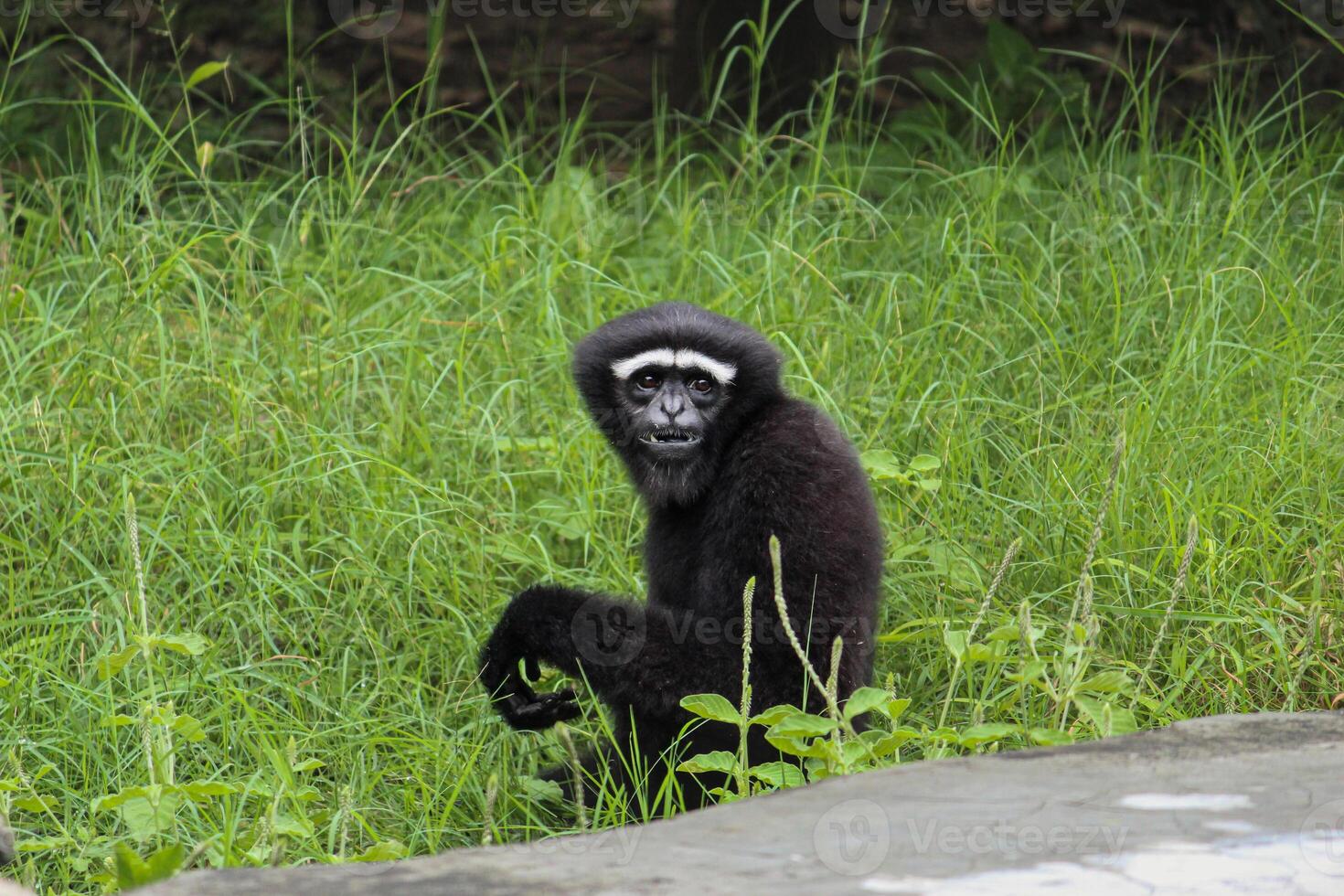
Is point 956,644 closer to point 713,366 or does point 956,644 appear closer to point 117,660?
point 713,366

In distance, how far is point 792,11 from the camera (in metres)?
7.23

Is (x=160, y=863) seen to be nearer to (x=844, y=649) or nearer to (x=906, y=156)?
(x=844, y=649)

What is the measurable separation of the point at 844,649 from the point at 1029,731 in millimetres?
452

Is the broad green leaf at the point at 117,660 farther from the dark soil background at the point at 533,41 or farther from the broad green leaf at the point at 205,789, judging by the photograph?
the dark soil background at the point at 533,41

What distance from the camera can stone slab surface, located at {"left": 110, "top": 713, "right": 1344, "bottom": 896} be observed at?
2.06 meters

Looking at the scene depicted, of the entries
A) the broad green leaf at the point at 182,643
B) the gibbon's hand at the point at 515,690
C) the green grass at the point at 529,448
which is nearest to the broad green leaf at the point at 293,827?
the green grass at the point at 529,448

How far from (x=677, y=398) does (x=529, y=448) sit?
4.07 feet

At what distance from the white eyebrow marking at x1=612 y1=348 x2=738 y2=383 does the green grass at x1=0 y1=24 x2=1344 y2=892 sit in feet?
2.59

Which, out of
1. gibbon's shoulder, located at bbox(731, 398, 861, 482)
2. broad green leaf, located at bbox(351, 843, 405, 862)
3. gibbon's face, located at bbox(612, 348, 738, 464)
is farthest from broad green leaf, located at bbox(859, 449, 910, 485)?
broad green leaf, located at bbox(351, 843, 405, 862)

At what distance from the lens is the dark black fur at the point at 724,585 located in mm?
3244

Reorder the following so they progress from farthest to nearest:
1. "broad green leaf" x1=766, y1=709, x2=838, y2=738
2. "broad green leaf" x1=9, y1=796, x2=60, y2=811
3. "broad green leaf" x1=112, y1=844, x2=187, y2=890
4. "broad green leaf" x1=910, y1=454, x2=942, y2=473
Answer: "broad green leaf" x1=910, y1=454, x2=942, y2=473 → "broad green leaf" x1=9, y1=796, x2=60, y2=811 → "broad green leaf" x1=766, y1=709, x2=838, y2=738 → "broad green leaf" x1=112, y1=844, x2=187, y2=890

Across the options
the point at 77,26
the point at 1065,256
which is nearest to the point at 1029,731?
the point at 1065,256

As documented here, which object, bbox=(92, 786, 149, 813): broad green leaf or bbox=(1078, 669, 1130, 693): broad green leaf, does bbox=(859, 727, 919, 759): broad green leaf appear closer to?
bbox=(1078, 669, 1130, 693): broad green leaf

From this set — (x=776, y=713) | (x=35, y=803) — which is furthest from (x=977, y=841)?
(x=35, y=803)
